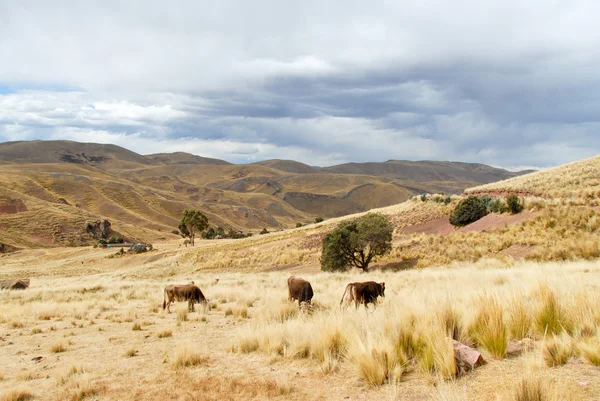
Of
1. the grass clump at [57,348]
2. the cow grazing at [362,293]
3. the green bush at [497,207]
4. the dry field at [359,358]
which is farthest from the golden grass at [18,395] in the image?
the green bush at [497,207]

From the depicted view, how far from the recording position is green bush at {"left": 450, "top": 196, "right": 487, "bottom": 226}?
36844 mm

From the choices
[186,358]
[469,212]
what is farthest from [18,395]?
[469,212]

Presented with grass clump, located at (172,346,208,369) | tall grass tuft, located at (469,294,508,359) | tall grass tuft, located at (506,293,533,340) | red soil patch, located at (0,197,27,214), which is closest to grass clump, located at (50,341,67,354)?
grass clump, located at (172,346,208,369)

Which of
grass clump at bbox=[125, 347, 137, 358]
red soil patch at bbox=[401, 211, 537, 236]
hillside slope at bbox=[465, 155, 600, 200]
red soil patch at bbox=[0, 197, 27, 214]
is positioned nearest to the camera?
grass clump at bbox=[125, 347, 137, 358]

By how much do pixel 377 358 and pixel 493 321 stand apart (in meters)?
1.77

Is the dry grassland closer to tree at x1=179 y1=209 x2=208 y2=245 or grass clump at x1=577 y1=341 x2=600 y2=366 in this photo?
grass clump at x1=577 y1=341 x2=600 y2=366

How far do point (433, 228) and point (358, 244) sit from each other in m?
13.3

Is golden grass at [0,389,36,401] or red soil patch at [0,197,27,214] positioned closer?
golden grass at [0,389,36,401]

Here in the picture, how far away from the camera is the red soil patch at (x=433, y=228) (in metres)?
38.4

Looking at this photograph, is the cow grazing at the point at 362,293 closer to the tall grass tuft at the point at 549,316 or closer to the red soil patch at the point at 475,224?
the tall grass tuft at the point at 549,316

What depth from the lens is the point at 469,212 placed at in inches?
1460

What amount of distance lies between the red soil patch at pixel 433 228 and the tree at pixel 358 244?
8953 mm

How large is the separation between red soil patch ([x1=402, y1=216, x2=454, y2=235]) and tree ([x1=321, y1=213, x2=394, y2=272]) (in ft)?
29.4

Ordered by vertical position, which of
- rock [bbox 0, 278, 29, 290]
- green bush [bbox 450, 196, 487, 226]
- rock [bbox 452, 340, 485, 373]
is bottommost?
rock [bbox 0, 278, 29, 290]
